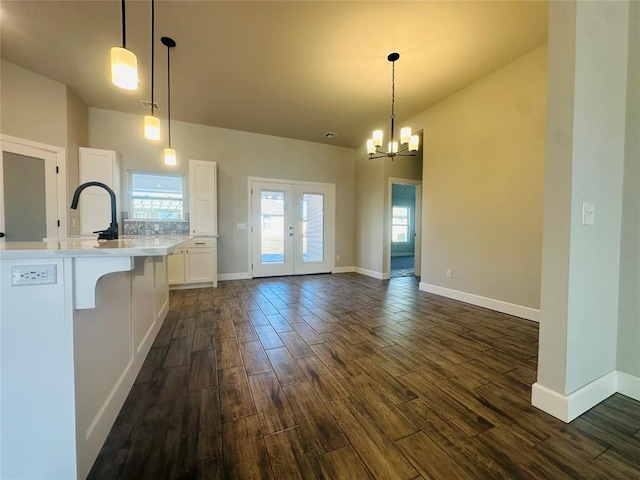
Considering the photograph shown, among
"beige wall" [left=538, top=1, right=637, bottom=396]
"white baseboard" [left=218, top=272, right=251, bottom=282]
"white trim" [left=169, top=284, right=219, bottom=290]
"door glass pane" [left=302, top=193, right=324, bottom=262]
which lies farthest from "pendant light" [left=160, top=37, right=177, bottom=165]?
"beige wall" [left=538, top=1, right=637, bottom=396]

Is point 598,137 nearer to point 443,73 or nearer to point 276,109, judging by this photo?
point 443,73

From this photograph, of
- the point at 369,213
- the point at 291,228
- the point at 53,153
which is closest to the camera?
the point at 53,153

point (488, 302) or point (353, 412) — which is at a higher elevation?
point (488, 302)

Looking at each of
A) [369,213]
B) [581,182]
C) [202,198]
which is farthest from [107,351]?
[369,213]

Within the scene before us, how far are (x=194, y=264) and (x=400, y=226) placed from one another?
24.6ft

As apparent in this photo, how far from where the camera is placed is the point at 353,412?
145cm

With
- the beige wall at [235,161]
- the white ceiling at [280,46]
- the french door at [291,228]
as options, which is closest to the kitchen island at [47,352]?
the white ceiling at [280,46]

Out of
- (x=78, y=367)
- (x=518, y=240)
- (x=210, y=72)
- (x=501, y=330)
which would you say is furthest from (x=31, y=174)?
(x=518, y=240)

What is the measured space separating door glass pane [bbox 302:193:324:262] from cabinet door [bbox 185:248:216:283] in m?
1.99

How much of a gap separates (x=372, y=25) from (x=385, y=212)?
3.37 metres

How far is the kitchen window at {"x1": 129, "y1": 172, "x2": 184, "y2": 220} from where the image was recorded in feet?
14.9

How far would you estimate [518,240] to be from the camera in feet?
9.93

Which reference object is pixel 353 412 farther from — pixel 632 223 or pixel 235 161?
pixel 235 161

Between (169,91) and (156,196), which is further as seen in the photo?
(156,196)
